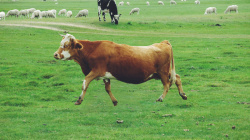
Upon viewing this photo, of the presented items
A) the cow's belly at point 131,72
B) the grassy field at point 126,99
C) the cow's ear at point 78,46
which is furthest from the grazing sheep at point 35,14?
the cow's belly at point 131,72

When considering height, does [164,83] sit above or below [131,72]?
below

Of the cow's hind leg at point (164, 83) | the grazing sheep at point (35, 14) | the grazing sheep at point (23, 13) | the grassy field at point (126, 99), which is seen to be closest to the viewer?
the grassy field at point (126, 99)

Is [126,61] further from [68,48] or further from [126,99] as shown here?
[126,99]

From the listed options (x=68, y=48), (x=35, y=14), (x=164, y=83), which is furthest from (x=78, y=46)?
(x=35, y=14)

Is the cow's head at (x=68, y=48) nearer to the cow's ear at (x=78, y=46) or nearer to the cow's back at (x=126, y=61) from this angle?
the cow's ear at (x=78, y=46)

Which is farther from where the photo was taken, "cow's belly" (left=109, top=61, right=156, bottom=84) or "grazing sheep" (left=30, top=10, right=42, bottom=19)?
"grazing sheep" (left=30, top=10, right=42, bottom=19)

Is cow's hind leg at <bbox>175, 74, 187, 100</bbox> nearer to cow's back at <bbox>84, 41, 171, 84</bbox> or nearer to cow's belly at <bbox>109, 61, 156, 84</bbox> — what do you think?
cow's back at <bbox>84, 41, 171, 84</bbox>

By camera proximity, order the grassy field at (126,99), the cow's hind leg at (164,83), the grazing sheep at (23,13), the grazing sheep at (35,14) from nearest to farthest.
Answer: the grassy field at (126,99) < the cow's hind leg at (164,83) < the grazing sheep at (35,14) < the grazing sheep at (23,13)

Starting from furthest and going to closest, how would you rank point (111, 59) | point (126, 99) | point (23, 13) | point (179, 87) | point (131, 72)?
point (23, 13)
point (126, 99)
point (179, 87)
point (131, 72)
point (111, 59)

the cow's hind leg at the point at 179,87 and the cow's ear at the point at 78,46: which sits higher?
the cow's ear at the point at 78,46

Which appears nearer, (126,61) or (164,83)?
(126,61)

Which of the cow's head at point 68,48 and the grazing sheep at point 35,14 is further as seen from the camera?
the grazing sheep at point 35,14

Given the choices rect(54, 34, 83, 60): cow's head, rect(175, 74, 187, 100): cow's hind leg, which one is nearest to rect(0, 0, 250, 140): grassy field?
rect(175, 74, 187, 100): cow's hind leg

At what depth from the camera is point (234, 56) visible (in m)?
21.0
